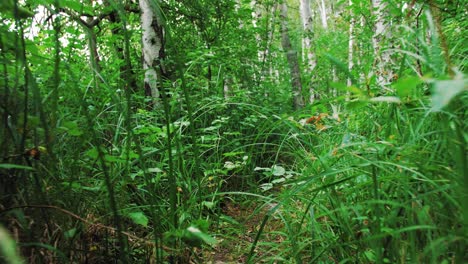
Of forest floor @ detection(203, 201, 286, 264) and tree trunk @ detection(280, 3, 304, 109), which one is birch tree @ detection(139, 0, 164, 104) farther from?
tree trunk @ detection(280, 3, 304, 109)

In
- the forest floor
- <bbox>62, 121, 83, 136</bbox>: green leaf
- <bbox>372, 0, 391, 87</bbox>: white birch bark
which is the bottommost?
the forest floor

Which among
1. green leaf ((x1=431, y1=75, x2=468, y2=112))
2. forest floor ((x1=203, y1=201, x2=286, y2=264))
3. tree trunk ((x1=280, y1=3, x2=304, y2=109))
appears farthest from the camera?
tree trunk ((x1=280, y1=3, x2=304, y2=109))

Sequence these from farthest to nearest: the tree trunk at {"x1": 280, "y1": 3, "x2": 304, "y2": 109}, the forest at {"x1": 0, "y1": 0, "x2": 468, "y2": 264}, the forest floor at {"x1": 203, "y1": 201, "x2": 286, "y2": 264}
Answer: the tree trunk at {"x1": 280, "y1": 3, "x2": 304, "y2": 109}, the forest floor at {"x1": 203, "y1": 201, "x2": 286, "y2": 264}, the forest at {"x1": 0, "y1": 0, "x2": 468, "y2": 264}

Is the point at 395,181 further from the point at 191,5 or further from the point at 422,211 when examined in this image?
the point at 191,5

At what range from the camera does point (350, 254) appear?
1106 millimetres

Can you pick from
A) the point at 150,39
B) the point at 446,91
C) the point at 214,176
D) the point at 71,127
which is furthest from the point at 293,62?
the point at 446,91

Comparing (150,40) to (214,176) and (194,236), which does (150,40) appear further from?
(194,236)

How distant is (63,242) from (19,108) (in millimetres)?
462

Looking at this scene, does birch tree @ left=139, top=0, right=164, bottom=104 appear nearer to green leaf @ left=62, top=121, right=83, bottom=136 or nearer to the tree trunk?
green leaf @ left=62, top=121, right=83, bottom=136

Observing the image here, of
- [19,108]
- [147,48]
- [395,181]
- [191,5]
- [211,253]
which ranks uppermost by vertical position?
[191,5]

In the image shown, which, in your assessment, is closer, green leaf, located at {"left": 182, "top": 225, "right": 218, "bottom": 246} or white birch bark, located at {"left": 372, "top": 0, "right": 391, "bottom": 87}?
green leaf, located at {"left": 182, "top": 225, "right": 218, "bottom": 246}

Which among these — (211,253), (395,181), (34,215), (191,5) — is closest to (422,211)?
(395,181)

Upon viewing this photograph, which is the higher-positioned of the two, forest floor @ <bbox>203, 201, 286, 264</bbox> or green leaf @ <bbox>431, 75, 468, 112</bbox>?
green leaf @ <bbox>431, 75, 468, 112</bbox>

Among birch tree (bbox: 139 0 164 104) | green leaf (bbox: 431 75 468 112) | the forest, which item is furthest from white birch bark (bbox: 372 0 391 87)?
birch tree (bbox: 139 0 164 104)
